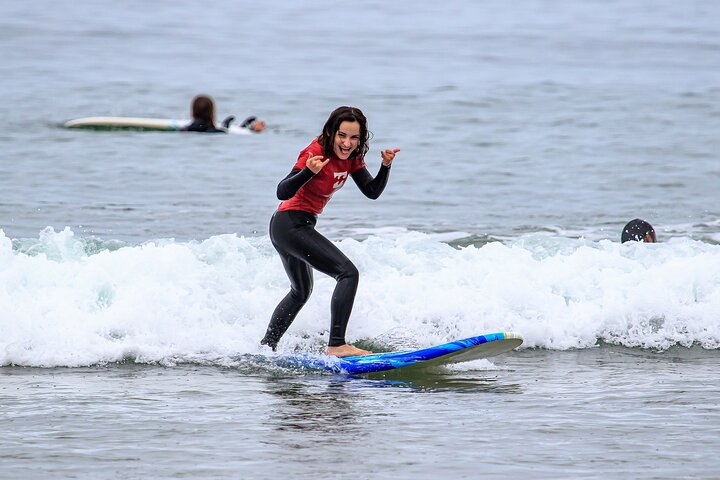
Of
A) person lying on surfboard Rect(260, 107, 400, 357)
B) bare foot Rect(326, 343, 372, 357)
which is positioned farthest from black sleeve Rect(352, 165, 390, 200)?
bare foot Rect(326, 343, 372, 357)

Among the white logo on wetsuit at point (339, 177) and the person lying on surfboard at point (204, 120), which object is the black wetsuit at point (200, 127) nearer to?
the person lying on surfboard at point (204, 120)

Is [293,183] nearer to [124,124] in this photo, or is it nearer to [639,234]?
[639,234]

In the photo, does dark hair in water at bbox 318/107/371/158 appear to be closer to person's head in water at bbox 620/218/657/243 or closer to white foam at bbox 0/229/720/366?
white foam at bbox 0/229/720/366

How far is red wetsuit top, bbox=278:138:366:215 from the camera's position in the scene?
725cm

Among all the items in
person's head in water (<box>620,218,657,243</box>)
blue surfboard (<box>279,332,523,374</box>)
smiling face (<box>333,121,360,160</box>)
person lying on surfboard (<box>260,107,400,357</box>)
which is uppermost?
smiling face (<box>333,121,360,160</box>)

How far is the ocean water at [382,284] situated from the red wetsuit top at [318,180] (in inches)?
43.8

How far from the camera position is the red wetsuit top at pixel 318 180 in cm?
725

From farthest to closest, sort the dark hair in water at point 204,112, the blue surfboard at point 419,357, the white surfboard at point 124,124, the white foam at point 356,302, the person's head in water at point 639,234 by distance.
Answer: the white surfboard at point 124,124 → the dark hair in water at point 204,112 → the person's head in water at point 639,234 → the white foam at point 356,302 → the blue surfboard at point 419,357

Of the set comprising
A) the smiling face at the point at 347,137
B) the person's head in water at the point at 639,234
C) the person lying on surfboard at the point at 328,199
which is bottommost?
the person's head in water at the point at 639,234

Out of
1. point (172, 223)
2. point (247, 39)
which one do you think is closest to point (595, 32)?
point (247, 39)

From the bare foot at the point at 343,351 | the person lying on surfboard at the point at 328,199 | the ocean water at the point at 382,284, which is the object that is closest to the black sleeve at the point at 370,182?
the person lying on surfboard at the point at 328,199

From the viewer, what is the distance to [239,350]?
26.5ft

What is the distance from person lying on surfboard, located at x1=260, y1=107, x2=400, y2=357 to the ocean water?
22.4 inches

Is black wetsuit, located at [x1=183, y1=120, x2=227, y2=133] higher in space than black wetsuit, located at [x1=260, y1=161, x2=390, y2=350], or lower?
higher
